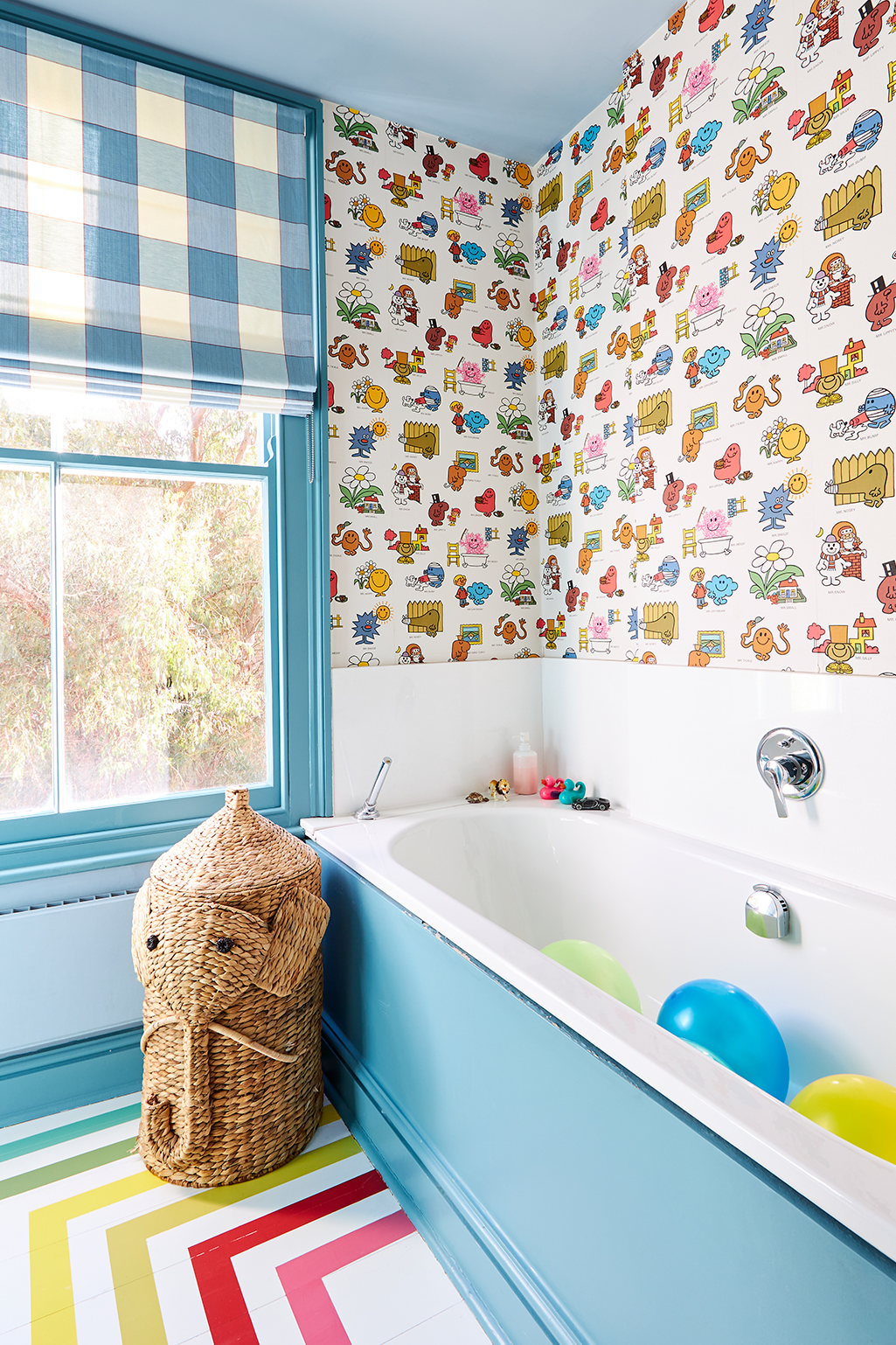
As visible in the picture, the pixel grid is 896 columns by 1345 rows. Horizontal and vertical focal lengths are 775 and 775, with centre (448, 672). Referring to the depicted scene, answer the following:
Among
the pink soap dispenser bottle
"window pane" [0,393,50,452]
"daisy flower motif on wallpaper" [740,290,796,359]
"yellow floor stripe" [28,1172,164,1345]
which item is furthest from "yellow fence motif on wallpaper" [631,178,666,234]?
"yellow floor stripe" [28,1172,164,1345]

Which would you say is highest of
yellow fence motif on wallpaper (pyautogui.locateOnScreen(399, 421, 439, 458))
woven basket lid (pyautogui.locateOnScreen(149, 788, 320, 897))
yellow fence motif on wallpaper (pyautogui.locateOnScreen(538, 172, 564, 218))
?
yellow fence motif on wallpaper (pyautogui.locateOnScreen(538, 172, 564, 218))

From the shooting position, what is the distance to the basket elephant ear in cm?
155

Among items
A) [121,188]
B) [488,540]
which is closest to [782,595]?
[488,540]

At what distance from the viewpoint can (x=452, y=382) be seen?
2.33 metres

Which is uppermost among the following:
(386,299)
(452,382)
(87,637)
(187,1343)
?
(386,299)

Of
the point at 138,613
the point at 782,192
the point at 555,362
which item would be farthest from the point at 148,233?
the point at 782,192

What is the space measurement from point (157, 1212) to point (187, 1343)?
0.31m

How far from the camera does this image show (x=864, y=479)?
57.6 inches

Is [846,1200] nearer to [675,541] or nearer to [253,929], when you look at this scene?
[253,929]

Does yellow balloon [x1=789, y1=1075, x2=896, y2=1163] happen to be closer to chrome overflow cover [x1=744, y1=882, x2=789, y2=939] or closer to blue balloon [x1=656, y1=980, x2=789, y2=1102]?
blue balloon [x1=656, y1=980, x2=789, y2=1102]

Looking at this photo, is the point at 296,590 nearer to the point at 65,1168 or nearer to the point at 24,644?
the point at 24,644

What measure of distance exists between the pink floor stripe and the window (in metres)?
0.97

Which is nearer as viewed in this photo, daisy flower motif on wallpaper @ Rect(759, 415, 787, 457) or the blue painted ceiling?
daisy flower motif on wallpaper @ Rect(759, 415, 787, 457)

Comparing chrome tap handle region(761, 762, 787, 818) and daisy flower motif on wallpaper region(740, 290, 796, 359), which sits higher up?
daisy flower motif on wallpaper region(740, 290, 796, 359)
